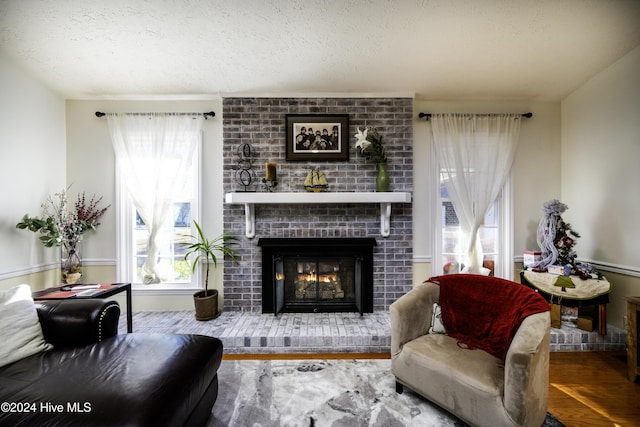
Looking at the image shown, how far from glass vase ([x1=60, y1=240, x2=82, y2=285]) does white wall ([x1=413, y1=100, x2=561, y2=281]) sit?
359 centimetres

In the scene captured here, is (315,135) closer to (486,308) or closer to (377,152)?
(377,152)

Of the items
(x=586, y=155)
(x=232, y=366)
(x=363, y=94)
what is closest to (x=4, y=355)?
(x=232, y=366)

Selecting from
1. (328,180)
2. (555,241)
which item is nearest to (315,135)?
(328,180)

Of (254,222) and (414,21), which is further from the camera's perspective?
(254,222)

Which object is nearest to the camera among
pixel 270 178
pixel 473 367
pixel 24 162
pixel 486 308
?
pixel 473 367

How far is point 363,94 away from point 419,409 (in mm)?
2844

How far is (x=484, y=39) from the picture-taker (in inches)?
79.1

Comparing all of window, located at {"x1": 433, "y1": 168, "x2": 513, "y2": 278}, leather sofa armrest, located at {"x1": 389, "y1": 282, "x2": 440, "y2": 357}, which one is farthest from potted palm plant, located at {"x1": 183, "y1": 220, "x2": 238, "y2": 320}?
window, located at {"x1": 433, "y1": 168, "x2": 513, "y2": 278}

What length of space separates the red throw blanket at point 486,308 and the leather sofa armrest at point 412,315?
0.10m

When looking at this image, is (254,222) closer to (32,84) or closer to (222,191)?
(222,191)

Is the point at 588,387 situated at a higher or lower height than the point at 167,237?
lower

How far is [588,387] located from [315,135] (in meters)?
3.09

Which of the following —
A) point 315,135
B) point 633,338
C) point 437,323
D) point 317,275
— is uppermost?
point 315,135

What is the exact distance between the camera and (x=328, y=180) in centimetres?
292
